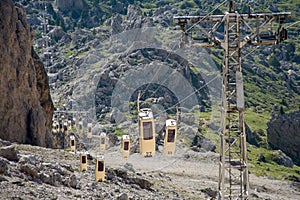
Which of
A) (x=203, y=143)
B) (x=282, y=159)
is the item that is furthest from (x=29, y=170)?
(x=282, y=159)

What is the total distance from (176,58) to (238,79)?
128460mm

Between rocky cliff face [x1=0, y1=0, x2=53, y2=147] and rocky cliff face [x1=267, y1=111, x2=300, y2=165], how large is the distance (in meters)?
70.3

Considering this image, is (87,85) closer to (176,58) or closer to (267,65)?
(176,58)

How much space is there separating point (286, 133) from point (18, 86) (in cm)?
7785

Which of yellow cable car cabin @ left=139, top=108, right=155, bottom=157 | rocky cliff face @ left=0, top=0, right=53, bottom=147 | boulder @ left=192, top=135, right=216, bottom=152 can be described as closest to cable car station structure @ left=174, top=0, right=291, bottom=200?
yellow cable car cabin @ left=139, top=108, right=155, bottom=157

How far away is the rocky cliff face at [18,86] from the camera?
198 feet

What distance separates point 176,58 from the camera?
506 feet

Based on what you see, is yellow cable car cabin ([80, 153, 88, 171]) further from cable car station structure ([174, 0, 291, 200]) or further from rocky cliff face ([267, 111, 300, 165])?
rocky cliff face ([267, 111, 300, 165])

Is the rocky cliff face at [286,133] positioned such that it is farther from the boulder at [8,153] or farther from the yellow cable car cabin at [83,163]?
the boulder at [8,153]

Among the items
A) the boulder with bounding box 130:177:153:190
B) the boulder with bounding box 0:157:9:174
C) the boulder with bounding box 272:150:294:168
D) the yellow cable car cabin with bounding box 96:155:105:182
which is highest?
the boulder with bounding box 0:157:9:174

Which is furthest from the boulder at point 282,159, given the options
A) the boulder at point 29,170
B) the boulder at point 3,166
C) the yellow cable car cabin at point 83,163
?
the boulder at point 3,166

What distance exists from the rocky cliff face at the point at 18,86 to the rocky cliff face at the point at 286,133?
7030 centimetres

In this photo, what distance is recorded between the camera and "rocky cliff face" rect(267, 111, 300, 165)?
432 ft

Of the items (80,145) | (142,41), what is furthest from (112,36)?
(80,145)
